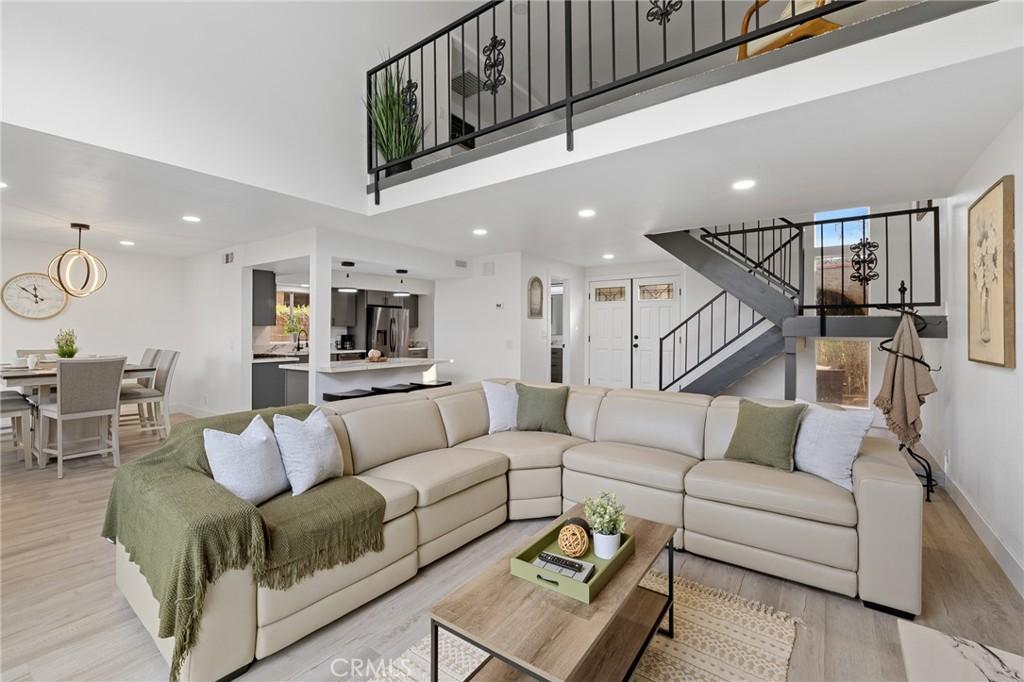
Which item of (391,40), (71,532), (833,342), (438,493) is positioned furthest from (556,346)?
(71,532)

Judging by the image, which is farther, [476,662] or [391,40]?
[391,40]

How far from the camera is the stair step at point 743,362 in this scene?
5.14 m

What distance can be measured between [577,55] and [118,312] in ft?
24.5

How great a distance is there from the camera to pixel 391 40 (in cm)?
417

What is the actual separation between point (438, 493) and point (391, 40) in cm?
407

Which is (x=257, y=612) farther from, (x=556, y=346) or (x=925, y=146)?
(x=556, y=346)

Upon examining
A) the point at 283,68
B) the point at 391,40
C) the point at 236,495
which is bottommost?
the point at 236,495

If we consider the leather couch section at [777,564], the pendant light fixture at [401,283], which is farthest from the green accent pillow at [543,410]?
the pendant light fixture at [401,283]

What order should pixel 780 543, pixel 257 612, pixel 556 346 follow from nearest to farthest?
1. pixel 257 612
2. pixel 780 543
3. pixel 556 346

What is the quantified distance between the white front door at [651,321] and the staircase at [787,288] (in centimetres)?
32

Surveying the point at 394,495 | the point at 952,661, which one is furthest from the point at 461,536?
the point at 952,661

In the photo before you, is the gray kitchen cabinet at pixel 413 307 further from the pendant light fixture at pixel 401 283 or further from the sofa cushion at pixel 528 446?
the sofa cushion at pixel 528 446

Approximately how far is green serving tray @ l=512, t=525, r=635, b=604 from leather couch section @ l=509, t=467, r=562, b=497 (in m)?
1.29

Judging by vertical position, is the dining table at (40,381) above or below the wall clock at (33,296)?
below
